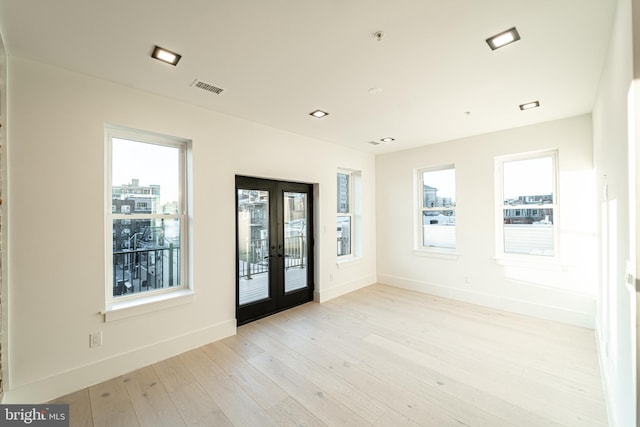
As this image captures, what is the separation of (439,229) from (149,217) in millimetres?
4618

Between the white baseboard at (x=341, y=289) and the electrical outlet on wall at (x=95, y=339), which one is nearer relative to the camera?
the electrical outlet on wall at (x=95, y=339)

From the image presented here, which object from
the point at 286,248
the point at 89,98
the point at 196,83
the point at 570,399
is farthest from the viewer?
the point at 286,248

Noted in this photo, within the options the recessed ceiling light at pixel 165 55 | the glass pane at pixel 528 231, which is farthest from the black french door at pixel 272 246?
the glass pane at pixel 528 231

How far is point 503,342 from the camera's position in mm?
3078

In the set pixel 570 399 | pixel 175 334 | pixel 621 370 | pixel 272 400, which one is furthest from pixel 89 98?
pixel 570 399

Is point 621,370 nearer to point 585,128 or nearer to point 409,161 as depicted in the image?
point 585,128

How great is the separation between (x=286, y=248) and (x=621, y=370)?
3.57 m

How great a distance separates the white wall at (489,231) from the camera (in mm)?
3496

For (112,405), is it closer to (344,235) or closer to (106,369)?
(106,369)

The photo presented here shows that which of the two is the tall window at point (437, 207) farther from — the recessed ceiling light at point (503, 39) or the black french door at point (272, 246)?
the recessed ceiling light at point (503, 39)

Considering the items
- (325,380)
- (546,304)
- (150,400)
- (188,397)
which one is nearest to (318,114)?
(325,380)

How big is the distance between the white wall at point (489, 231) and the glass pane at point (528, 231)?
0.68 ft

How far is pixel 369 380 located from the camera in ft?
7.86

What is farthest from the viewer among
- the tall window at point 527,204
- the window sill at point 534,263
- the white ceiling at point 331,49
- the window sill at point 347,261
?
the window sill at point 347,261
